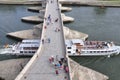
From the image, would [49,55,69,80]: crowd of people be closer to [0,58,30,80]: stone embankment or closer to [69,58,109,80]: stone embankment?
[69,58,109,80]: stone embankment

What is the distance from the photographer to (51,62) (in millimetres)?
39875

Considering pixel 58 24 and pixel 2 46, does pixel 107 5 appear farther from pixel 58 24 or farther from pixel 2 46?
pixel 2 46

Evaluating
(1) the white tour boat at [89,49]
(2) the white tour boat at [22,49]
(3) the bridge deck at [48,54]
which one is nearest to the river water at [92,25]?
(1) the white tour boat at [89,49]

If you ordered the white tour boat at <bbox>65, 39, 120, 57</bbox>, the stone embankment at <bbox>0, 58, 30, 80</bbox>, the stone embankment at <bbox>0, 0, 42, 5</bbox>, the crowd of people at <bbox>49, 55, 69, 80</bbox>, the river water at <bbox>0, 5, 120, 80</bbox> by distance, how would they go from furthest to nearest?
the stone embankment at <bbox>0, 0, 42, 5</bbox>
the white tour boat at <bbox>65, 39, 120, 57</bbox>
the river water at <bbox>0, 5, 120, 80</bbox>
the stone embankment at <bbox>0, 58, 30, 80</bbox>
the crowd of people at <bbox>49, 55, 69, 80</bbox>

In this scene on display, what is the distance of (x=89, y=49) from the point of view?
52906mm

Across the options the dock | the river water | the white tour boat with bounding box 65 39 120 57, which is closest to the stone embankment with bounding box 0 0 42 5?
the river water

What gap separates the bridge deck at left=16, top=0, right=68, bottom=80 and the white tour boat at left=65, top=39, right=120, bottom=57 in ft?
11.5

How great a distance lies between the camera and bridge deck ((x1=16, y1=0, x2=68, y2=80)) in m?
35.8

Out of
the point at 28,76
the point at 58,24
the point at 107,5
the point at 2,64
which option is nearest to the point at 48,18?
the point at 58,24

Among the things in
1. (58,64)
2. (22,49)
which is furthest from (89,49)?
(58,64)

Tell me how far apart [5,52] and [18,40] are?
373 inches

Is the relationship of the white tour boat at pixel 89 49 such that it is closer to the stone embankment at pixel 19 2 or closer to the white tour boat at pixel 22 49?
the white tour boat at pixel 22 49

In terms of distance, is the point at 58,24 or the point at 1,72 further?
the point at 58,24

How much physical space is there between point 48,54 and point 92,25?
105ft
